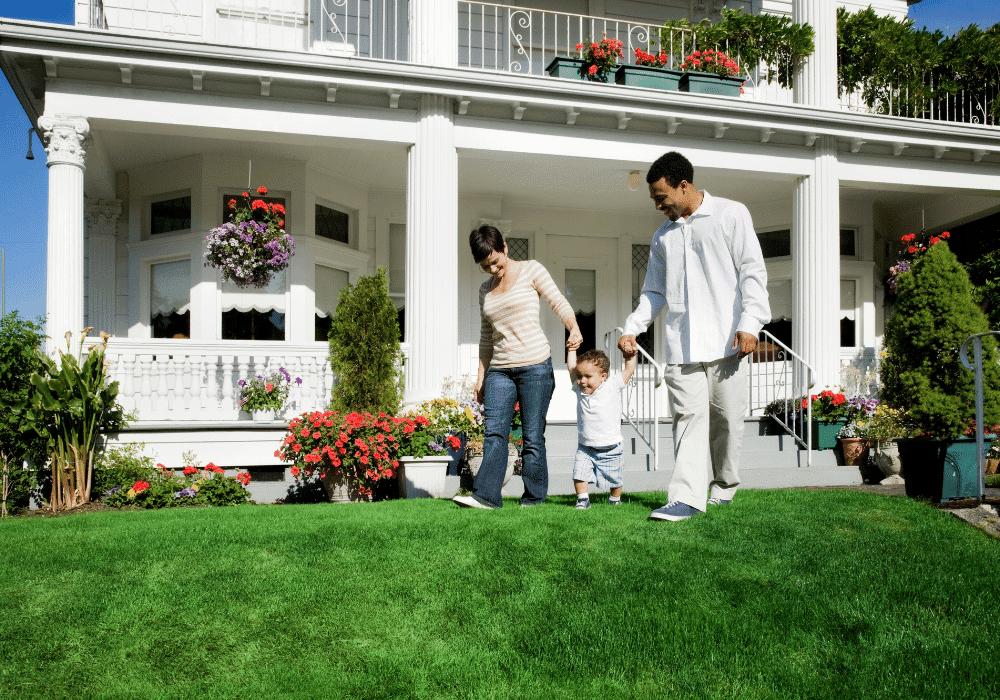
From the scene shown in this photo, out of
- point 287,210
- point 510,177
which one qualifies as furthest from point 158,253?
point 510,177

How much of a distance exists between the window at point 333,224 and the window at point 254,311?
88cm

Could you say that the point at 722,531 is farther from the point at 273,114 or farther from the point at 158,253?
the point at 158,253

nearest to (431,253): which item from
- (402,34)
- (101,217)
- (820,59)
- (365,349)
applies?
(365,349)

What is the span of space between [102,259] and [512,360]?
27.2ft

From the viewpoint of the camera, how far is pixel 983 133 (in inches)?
416

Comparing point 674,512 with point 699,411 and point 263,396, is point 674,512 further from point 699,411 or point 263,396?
point 263,396

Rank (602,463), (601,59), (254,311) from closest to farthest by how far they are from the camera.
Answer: (602,463) < (601,59) < (254,311)

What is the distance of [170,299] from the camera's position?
10.5 metres

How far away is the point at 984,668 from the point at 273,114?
320 inches

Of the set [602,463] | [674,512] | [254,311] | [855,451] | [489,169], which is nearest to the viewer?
[674,512]

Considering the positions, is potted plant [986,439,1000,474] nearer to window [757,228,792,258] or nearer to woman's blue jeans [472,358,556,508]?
window [757,228,792,258]

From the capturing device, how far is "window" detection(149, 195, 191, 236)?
1047 centimetres

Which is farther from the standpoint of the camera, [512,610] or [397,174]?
[397,174]

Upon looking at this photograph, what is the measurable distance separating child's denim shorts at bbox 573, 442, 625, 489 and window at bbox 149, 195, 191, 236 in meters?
7.27
